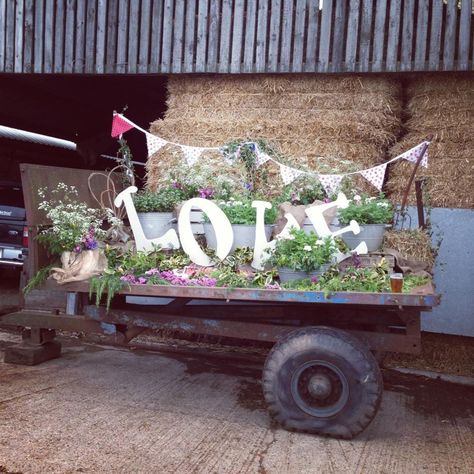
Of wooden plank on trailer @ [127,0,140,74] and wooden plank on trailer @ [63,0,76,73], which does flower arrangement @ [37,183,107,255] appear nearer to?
wooden plank on trailer @ [127,0,140,74]

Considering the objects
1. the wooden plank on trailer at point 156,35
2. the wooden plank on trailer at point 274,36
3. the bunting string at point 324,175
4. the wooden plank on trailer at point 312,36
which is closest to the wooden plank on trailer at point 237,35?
the wooden plank on trailer at point 274,36

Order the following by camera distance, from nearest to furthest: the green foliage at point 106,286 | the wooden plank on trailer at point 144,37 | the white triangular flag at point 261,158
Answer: the green foliage at point 106,286
the white triangular flag at point 261,158
the wooden plank on trailer at point 144,37

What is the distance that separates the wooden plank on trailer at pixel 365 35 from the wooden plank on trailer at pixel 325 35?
Answer: 381 mm

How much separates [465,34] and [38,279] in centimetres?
532

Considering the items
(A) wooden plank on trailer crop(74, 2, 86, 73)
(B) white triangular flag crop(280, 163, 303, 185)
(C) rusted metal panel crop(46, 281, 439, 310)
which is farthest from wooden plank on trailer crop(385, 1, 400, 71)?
(A) wooden plank on trailer crop(74, 2, 86, 73)

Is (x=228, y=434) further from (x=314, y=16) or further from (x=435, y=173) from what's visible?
(x=314, y=16)

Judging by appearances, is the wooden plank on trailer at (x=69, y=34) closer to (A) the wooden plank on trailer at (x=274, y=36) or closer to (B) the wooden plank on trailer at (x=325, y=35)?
(A) the wooden plank on trailer at (x=274, y=36)

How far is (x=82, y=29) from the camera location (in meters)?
7.93

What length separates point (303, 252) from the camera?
4.54m

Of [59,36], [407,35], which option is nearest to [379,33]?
[407,35]

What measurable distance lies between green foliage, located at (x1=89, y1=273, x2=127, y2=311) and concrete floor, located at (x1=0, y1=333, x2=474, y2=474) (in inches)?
38.2

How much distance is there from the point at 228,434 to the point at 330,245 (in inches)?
65.1

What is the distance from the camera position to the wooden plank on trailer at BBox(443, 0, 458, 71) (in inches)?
260

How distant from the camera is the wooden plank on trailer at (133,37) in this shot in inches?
305
